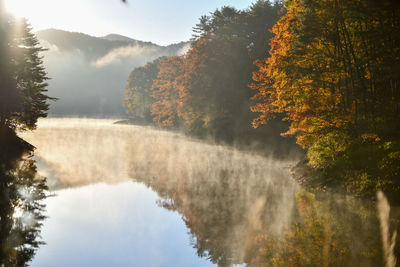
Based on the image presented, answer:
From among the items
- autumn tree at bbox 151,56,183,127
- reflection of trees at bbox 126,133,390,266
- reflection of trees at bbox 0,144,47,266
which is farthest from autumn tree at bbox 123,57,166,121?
reflection of trees at bbox 0,144,47,266

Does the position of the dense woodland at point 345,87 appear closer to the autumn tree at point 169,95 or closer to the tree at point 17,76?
the tree at point 17,76

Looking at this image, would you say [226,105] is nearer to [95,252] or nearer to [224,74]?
[224,74]

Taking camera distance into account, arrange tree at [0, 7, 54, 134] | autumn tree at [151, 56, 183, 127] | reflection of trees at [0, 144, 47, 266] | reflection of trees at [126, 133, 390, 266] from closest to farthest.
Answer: reflection of trees at [0, 144, 47, 266] → reflection of trees at [126, 133, 390, 266] → tree at [0, 7, 54, 134] → autumn tree at [151, 56, 183, 127]

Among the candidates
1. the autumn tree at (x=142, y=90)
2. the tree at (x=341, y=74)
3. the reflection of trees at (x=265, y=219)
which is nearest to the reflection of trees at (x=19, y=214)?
the reflection of trees at (x=265, y=219)

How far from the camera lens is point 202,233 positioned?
10453 mm

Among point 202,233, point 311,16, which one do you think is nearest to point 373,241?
point 202,233

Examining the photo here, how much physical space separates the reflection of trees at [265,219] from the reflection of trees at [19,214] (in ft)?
15.6

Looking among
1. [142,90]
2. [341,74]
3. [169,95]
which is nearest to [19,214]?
[341,74]

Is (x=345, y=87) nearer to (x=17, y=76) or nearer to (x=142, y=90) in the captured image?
(x=17, y=76)

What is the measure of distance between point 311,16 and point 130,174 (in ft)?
47.8

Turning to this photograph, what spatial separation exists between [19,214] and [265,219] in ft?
28.2

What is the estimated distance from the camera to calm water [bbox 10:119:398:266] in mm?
8648

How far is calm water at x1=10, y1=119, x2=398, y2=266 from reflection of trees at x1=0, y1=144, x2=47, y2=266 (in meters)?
0.31

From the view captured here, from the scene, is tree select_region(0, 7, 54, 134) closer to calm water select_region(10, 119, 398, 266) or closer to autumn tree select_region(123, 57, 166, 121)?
calm water select_region(10, 119, 398, 266)
